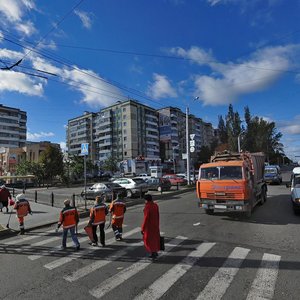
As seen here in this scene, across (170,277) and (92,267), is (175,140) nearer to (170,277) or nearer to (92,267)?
(92,267)

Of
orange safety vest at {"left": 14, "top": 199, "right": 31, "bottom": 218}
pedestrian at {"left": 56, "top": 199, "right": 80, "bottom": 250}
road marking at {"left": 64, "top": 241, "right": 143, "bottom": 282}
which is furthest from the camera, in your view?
orange safety vest at {"left": 14, "top": 199, "right": 31, "bottom": 218}

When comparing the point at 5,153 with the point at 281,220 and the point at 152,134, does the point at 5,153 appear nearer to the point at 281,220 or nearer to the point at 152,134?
the point at 152,134

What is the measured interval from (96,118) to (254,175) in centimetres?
11212

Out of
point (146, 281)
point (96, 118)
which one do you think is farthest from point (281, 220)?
point (96, 118)

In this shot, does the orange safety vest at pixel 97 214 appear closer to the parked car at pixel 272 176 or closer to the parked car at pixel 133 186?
the parked car at pixel 133 186

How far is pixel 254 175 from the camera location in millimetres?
14156

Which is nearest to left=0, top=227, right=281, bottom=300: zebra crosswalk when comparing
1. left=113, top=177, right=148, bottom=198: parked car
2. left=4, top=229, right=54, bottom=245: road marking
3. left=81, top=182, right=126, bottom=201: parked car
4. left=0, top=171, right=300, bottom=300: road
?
left=0, top=171, right=300, bottom=300: road

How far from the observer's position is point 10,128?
110 metres

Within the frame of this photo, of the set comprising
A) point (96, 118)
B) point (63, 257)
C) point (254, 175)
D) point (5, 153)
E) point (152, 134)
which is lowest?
point (63, 257)

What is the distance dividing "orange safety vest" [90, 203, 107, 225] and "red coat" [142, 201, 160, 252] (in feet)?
6.75

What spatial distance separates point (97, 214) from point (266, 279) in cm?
488

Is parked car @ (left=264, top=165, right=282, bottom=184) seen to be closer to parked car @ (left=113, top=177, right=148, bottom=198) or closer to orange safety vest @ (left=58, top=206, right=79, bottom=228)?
parked car @ (left=113, top=177, right=148, bottom=198)

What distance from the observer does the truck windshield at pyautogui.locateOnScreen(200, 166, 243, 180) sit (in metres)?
12.5

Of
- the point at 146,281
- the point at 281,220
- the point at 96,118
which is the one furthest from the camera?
the point at 96,118
